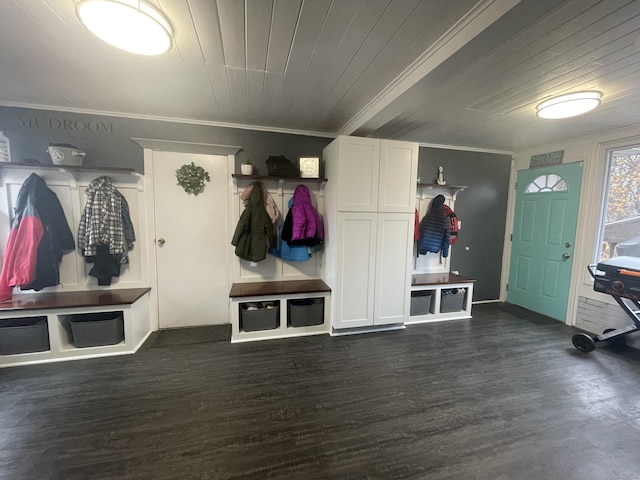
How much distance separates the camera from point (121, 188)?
2.78 meters

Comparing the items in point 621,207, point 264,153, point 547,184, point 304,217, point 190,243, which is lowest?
point 190,243

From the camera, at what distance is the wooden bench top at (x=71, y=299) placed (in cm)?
227

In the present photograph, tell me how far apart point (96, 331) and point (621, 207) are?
5662 mm

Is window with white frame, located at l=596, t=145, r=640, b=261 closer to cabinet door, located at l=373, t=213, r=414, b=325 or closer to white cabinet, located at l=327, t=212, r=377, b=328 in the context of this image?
cabinet door, located at l=373, t=213, r=414, b=325

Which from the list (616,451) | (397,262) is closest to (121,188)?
(397,262)

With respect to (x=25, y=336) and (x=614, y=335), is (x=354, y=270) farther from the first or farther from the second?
(x=25, y=336)

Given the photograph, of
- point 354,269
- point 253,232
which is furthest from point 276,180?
point 354,269

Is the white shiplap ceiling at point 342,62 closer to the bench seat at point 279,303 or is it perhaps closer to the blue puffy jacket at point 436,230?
the blue puffy jacket at point 436,230

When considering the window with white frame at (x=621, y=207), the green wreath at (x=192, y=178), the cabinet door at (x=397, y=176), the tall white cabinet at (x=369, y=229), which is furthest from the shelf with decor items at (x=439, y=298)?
the green wreath at (x=192, y=178)

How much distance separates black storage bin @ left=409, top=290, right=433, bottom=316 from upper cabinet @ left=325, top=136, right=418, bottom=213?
116 centimetres

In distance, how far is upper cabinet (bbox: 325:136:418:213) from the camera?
2.69 metres

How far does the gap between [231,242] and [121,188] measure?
127 centimetres

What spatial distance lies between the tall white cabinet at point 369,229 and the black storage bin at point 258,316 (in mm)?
654

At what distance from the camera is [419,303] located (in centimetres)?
332
